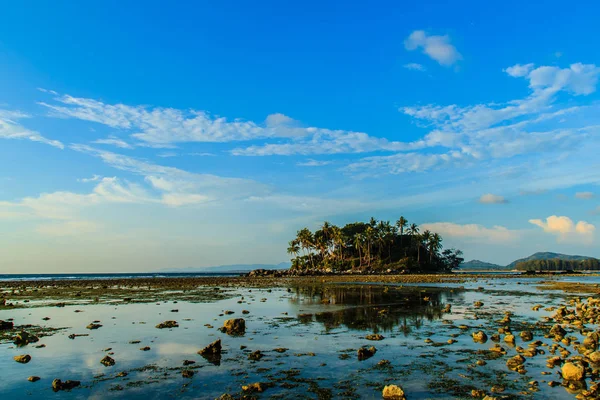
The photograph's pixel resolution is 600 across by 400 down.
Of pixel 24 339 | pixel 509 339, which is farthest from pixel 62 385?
pixel 509 339

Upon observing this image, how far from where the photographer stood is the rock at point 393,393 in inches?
444

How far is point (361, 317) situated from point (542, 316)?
1293cm

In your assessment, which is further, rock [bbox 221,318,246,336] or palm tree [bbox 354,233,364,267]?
palm tree [bbox 354,233,364,267]

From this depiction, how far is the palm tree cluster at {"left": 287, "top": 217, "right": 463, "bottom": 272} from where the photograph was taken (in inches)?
6009

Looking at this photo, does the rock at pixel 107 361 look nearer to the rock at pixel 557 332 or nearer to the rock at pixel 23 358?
the rock at pixel 23 358

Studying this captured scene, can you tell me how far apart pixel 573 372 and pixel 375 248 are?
153 m

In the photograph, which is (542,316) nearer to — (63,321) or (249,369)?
(249,369)

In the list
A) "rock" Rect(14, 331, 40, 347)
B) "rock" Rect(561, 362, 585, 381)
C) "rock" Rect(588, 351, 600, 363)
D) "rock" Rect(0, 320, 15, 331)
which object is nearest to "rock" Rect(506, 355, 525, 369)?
"rock" Rect(561, 362, 585, 381)

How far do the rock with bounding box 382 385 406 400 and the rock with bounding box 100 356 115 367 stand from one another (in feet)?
38.6

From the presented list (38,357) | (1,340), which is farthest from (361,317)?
(1,340)

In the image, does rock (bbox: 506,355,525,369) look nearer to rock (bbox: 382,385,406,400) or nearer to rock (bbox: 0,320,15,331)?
rock (bbox: 382,385,406,400)

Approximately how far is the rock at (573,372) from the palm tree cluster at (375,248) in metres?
131

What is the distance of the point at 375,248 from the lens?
534 feet

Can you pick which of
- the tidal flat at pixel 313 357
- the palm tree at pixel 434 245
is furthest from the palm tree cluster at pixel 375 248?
the tidal flat at pixel 313 357
